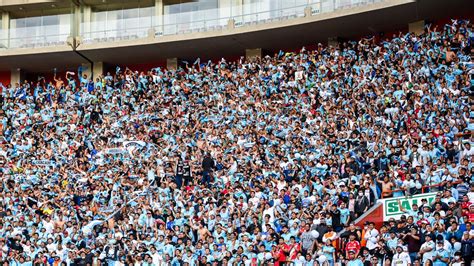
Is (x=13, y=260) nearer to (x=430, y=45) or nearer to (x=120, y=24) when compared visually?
(x=430, y=45)

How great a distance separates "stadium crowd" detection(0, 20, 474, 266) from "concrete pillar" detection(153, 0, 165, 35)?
4.67 meters

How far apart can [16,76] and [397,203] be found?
28.2 meters

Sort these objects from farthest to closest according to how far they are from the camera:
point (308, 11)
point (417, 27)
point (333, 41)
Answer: point (333, 41) → point (308, 11) → point (417, 27)

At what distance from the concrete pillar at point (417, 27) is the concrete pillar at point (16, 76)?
2069 centimetres

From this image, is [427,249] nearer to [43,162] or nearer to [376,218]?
[376,218]

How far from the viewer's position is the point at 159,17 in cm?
4172

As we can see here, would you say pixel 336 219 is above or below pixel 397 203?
below

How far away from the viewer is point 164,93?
35.5 metres

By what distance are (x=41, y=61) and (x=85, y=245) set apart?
20208 mm

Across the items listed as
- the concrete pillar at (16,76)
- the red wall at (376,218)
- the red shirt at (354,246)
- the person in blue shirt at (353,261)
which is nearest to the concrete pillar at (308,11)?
the red wall at (376,218)

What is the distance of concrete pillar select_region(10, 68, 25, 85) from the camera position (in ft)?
144

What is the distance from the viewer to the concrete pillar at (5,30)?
141 ft

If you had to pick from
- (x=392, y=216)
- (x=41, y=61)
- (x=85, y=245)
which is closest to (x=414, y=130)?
(x=392, y=216)

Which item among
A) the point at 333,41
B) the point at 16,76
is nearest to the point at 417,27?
the point at 333,41
